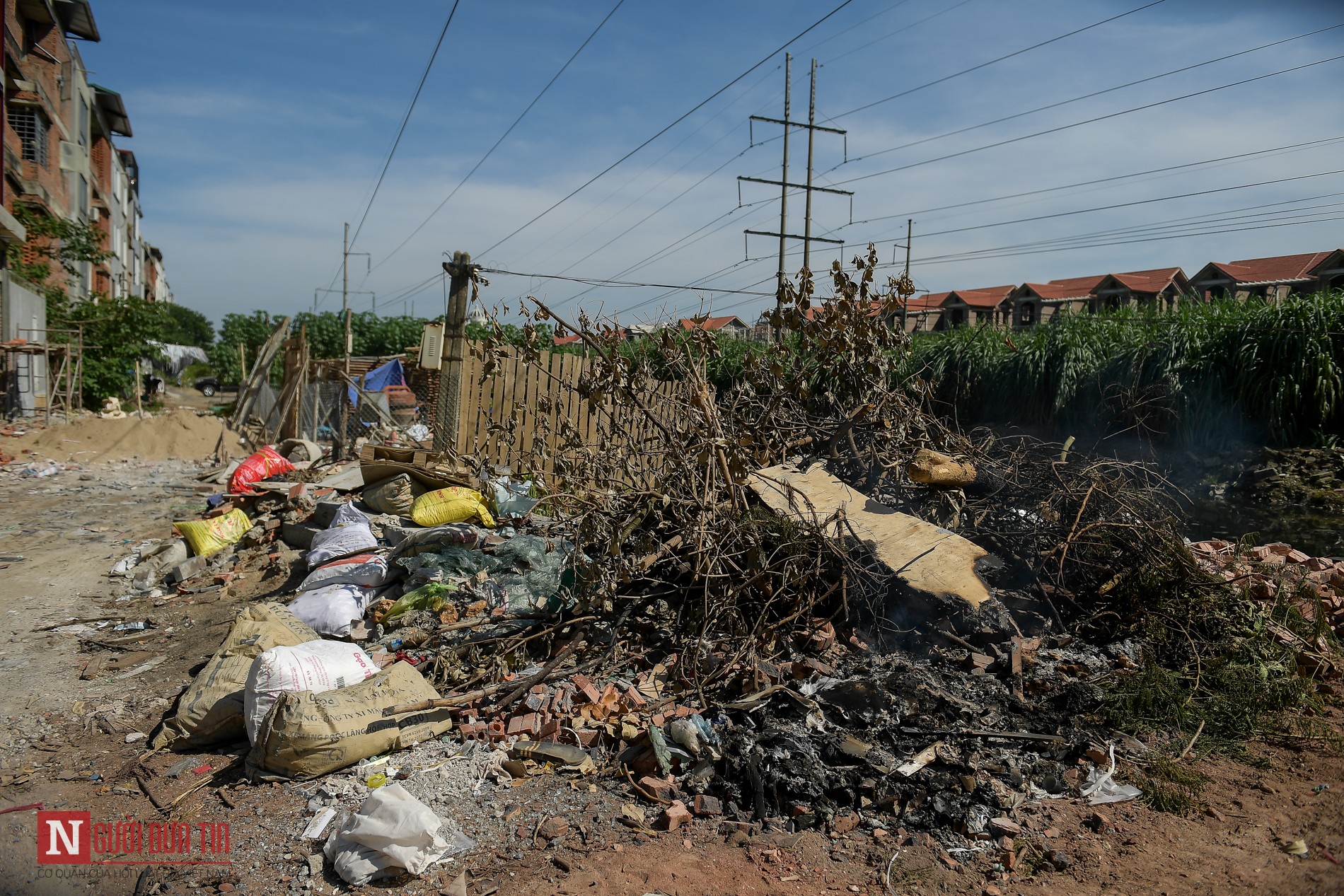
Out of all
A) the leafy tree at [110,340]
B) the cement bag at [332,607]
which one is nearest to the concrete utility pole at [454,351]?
the cement bag at [332,607]

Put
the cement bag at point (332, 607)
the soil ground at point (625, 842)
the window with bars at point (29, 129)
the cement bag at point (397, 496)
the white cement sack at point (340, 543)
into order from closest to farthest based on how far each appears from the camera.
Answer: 1. the soil ground at point (625, 842)
2. the cement bag at point (332, 607)
3. the white cement sack at point (340, 543)
4. the cement bag at point (397, 496)
5. the window with bars at point (29, 129)

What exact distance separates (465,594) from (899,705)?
2.73 m

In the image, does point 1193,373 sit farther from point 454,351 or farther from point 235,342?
point 235,342

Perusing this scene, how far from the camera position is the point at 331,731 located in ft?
10.5

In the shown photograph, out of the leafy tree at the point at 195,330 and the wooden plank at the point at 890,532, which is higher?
the leafy tree at the point at 195,330

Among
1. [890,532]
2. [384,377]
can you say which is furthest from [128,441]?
[890,532]

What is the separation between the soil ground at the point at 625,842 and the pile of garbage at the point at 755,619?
0.35 ft

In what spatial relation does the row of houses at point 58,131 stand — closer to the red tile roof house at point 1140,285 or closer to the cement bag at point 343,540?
the cement bag at point 343,540

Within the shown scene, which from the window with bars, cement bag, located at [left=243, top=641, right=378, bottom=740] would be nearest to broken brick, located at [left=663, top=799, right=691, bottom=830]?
cement bag, located at [left=243, top=641, right=378, bottom=740]

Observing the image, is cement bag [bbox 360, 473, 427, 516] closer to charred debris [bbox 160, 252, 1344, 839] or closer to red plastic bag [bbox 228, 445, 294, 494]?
charred debris [bbox 160, 252, 1344, 839]

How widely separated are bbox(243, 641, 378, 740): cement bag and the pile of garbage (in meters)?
0.01

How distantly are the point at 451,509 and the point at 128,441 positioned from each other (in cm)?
1071

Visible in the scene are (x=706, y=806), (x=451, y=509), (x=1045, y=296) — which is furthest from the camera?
(x=1045, y=296)

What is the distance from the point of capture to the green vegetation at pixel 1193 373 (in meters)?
7.67
